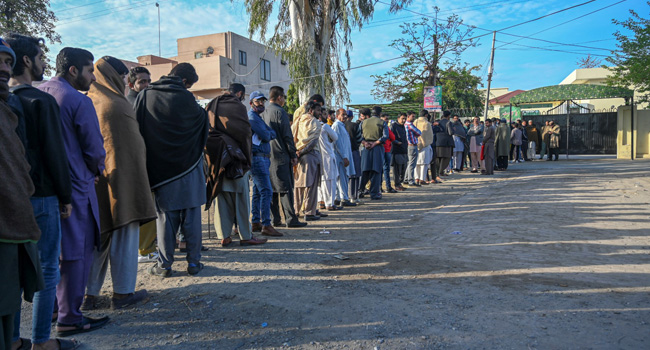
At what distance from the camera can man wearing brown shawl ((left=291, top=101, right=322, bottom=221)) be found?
709cm

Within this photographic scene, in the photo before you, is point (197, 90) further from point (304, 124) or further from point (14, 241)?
point (14, 241)

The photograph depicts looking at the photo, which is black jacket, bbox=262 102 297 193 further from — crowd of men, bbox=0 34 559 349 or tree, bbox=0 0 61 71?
tree, bbox=0 0 61 71

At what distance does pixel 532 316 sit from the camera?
10.3 feet

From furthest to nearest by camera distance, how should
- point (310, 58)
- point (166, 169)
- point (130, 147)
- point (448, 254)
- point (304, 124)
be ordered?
point (310, 58) < point (304, 124) < point (448, 254) < point (166, 169) < point (130, 147)

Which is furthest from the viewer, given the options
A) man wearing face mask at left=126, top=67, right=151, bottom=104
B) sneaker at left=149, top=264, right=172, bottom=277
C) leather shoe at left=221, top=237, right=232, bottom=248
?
leather shoe at left=221, top=237, right=232, bottom=248

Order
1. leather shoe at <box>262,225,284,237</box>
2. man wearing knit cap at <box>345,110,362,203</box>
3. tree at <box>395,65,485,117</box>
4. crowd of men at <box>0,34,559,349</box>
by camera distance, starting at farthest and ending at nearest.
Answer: tree at <box>395,65,485,117</box> → man wearing knit cap at <box>345,110,362,203</box> → leather shoe at <box>262,225,284,237</box> → crowd of men at <box>0,34,559,349</box>

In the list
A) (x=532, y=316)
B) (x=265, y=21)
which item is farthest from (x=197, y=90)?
(x=532, y=316)

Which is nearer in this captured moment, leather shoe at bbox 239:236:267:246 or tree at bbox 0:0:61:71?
leather shoe at bbox 239:236:267:246

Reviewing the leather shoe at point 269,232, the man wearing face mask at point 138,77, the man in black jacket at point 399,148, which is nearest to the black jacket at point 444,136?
the man in black jacket at point 399,148

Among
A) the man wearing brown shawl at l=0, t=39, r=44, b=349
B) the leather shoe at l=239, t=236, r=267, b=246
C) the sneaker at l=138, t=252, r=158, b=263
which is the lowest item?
the sneaker at l=138, t=252, r=158, b=263

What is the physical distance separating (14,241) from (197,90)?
31816mm

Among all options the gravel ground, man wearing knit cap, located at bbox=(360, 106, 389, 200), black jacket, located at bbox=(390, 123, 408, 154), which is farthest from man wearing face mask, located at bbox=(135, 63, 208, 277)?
black jacket, located at bbox=(390, 123, 408, 154)

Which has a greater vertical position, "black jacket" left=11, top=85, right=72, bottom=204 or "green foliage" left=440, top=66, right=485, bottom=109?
"green foliage" left=440, top=66, right=485, bottom=109

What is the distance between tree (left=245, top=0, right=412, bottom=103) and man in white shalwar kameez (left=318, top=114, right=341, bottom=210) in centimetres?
651
